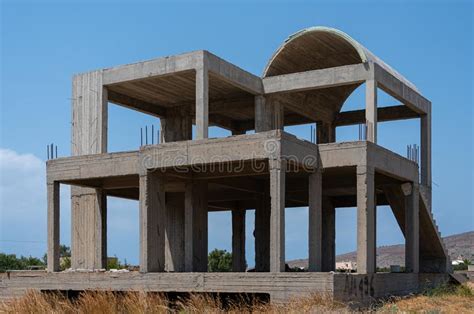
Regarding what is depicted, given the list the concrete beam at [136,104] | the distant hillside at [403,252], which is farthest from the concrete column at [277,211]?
the distant hillside at [403,252]

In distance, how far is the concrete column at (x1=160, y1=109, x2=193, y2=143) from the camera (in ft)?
108

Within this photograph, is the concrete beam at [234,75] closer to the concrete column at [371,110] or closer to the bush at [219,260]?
the concrete column at [371,110]

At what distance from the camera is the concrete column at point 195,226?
27.1 meters

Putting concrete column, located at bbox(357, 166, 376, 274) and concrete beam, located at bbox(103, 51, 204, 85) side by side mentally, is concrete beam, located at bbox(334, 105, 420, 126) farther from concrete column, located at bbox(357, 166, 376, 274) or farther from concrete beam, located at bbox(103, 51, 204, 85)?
concrete beam, located at bbox(103, 51, 204, 85)

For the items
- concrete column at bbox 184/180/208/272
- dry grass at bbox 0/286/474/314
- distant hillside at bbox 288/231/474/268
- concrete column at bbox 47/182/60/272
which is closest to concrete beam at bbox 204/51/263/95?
concrete column at bbox 184/180/208/272

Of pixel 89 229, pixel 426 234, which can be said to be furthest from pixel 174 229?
pixel 426 234

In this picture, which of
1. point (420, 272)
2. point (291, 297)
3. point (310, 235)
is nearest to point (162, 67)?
point (310, 235)

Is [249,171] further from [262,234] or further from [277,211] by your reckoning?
[262,234]

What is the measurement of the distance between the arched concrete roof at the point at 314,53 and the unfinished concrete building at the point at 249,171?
0.19ft

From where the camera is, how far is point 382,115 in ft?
111

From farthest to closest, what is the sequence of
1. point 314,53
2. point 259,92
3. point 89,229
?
point 314,53 < point 259,92 < point 89,229

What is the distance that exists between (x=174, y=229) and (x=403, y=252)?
70226 millimetres

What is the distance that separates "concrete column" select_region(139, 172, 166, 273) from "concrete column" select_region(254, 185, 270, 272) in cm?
794

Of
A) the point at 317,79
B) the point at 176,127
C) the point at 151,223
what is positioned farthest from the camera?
the point at 176,127
